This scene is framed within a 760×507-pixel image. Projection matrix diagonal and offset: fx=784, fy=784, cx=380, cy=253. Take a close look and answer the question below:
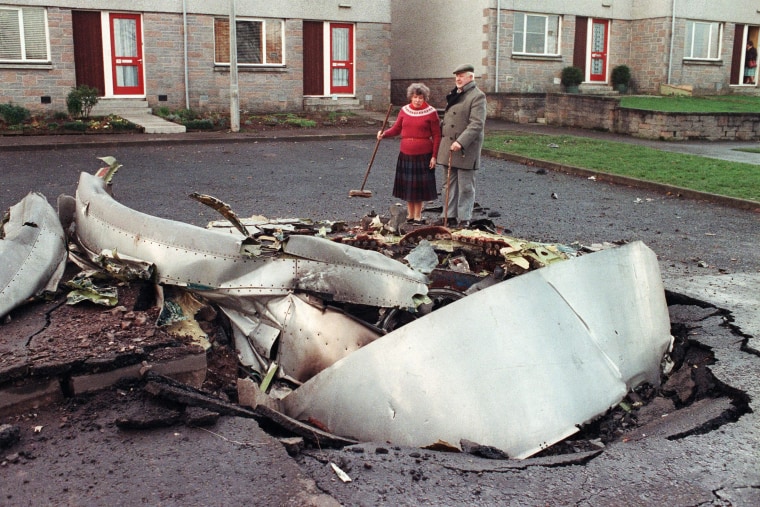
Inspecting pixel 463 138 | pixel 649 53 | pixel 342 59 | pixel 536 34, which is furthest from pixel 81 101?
pixel 649 53

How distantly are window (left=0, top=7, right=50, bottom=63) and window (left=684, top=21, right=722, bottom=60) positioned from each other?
2332cm

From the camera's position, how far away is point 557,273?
185 inches

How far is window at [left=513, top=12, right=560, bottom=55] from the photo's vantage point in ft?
91.2

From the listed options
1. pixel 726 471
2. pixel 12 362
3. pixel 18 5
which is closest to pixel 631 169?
pixel 726 471

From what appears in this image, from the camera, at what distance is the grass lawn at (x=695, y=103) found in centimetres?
2452

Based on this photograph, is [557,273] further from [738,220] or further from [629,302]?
[738,220]

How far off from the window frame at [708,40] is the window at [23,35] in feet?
76.2

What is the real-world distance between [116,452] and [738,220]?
9.16 metres

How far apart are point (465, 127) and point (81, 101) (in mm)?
14557

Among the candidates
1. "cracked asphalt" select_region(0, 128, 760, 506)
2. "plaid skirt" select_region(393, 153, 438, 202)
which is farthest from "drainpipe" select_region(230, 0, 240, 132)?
"cracked asphalt" select_region(0, 128, 760, 506)

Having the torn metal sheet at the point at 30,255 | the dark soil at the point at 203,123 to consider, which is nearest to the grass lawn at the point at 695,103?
the dark soil at the point at 203,123

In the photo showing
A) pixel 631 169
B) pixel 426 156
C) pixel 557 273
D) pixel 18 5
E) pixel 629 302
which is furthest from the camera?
pixel 18 5

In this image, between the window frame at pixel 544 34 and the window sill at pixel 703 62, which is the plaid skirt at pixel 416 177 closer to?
the window frame at pixel 544 34

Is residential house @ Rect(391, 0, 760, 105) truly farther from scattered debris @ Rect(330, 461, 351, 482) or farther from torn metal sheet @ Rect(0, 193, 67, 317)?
scattered debris @ Rect(330, 461, 351, 482)
